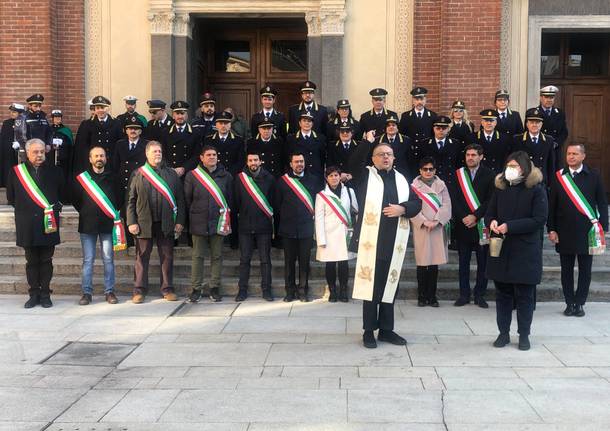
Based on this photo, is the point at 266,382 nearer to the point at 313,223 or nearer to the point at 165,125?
the point at 313,223

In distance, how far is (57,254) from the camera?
10414 millimetres

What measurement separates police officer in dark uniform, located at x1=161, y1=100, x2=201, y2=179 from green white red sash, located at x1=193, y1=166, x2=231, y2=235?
103 centimetres

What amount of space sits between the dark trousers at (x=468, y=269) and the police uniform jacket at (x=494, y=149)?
133 cm

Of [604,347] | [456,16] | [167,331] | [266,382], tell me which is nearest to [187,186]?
[167,331]

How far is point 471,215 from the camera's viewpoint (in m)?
8.92

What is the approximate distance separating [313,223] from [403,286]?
4.81ft

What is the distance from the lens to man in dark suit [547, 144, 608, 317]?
335 inches

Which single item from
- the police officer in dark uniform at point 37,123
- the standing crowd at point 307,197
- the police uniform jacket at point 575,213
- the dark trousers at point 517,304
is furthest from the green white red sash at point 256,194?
the police officer in dark uniform at point 37,123

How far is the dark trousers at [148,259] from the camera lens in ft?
30.2

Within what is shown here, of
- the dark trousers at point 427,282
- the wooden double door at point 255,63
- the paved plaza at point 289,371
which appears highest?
the wooden double door at point 255,63

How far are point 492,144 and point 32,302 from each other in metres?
6.30

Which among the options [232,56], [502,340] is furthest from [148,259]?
[232,56]

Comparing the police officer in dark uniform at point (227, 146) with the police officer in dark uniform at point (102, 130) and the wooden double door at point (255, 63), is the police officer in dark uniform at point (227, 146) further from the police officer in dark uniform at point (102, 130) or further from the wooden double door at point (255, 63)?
the wooden double door at point (255, 63)

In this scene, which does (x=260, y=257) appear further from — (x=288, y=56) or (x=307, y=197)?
(x=288, y=56)
